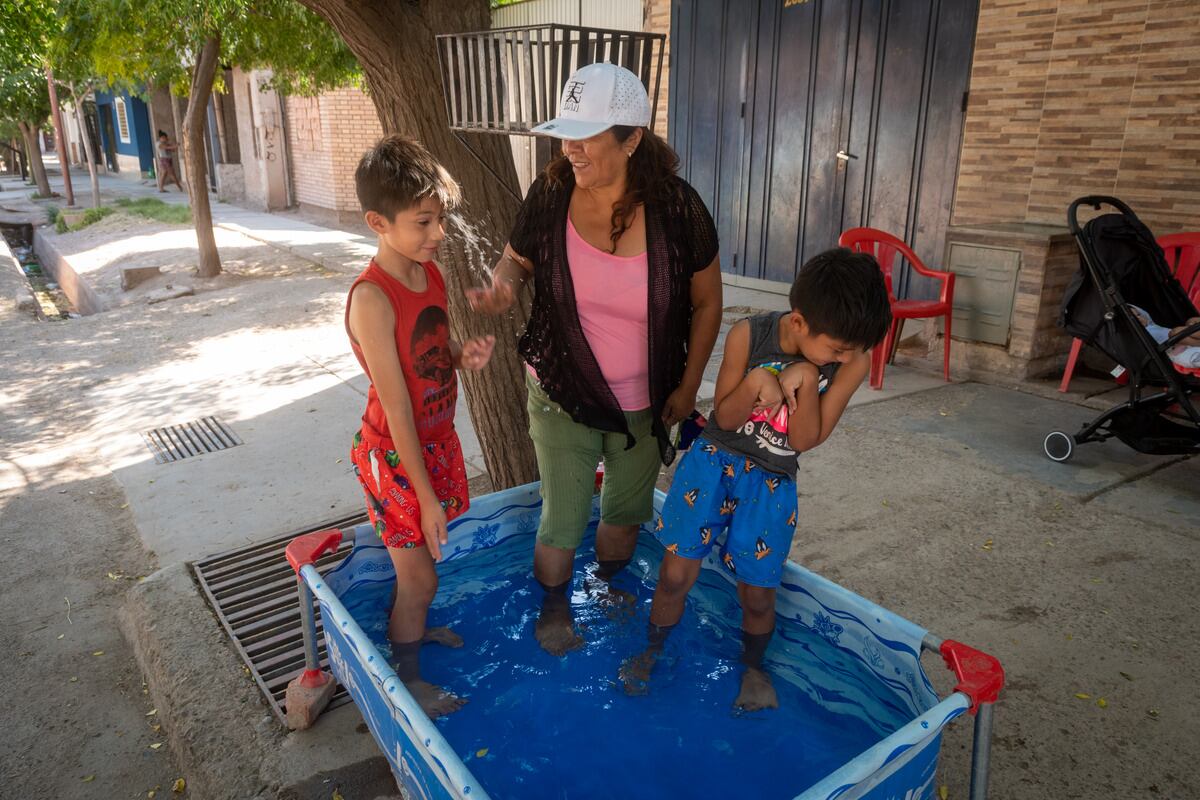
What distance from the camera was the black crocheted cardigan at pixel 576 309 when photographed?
97.9 inches

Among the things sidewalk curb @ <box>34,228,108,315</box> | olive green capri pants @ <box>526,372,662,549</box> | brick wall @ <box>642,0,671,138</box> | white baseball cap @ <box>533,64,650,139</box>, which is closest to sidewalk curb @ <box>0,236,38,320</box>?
sidewalk curb @ <box>34,228,108,315</box>

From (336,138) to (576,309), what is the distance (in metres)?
17.5

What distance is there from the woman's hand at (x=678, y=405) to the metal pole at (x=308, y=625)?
1253 mm

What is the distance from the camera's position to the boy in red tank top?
233cm

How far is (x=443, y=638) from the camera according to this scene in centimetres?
294

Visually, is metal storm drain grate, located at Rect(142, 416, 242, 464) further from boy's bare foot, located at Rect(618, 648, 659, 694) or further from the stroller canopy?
the stroller canopy

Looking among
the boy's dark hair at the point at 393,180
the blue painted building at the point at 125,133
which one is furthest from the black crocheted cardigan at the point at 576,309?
the blue painted building at the point at 125,133

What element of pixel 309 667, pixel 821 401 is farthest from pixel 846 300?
pixel 309 667

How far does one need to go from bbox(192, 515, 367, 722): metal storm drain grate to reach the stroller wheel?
3.75 meters

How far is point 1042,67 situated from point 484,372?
514 cm

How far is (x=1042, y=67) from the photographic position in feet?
20.7

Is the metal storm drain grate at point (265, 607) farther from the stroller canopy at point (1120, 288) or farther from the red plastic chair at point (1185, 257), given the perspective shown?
the red plastic chair at point (1185, 257)

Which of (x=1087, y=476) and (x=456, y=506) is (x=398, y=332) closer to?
(x=456, y=506)

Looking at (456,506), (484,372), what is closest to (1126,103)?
(484,372)
